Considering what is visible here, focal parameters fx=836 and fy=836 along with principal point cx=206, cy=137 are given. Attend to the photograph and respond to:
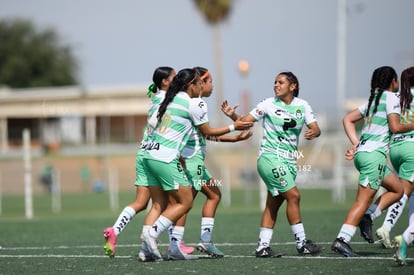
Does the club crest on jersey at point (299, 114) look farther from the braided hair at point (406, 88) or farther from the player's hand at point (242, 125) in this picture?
the braided hair at point (406, 88)

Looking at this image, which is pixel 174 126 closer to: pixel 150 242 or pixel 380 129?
pixel 150 242

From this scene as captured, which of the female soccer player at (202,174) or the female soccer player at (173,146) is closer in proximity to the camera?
the female soccer player at (173,146)

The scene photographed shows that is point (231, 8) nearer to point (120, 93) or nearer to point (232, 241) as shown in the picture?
point (120, 93)

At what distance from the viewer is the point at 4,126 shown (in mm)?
57562

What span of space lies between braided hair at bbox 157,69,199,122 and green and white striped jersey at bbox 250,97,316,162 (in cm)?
91

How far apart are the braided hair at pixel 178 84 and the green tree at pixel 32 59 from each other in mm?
77992

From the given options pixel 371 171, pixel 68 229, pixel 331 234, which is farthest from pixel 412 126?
pixel 68 229

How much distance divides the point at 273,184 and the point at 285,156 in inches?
15.5

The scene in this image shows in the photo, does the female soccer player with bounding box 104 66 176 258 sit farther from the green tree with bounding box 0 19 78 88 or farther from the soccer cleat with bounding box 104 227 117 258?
the green tree with bounding box 0 19 78 88

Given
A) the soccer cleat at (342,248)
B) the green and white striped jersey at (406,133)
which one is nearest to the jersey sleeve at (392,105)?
the green and white striped jersey at (406,133)

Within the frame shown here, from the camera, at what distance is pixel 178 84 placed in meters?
10.3

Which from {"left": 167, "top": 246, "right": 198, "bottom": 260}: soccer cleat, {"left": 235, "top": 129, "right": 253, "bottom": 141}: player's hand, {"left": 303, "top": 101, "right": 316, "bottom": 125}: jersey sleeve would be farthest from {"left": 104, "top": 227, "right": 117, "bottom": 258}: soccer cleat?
{"left": 303, "top": 101, "right": 316, "bottom": 125}: jersey sleeve

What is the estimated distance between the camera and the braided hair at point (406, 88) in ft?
35.3

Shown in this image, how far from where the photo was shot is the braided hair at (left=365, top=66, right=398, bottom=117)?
412 inches
